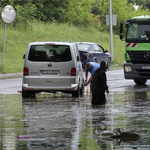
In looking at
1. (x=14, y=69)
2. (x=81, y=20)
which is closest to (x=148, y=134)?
(x=14, y=69)

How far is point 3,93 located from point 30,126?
31.5 ft

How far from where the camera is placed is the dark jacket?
1739cm

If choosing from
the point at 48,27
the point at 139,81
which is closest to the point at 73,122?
the point at 139,81

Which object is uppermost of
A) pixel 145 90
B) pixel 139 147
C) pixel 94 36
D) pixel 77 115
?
pixel 139 147

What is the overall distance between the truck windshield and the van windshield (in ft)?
19.9

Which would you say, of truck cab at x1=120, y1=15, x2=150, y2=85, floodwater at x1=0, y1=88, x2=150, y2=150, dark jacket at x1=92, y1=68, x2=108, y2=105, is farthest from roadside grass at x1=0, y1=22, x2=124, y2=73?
dark jacket at x1=92, y1=68, x2=108, y2=105

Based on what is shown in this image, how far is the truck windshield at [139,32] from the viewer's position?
24.8 m

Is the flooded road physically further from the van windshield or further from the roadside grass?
the roadside grass

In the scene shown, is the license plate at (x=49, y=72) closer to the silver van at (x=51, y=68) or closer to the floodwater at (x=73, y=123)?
the silver van at (x=51, y=68)

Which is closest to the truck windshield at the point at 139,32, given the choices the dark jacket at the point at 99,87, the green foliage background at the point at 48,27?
the dark jacket at the point at 99,87

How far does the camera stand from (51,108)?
53.6 feet

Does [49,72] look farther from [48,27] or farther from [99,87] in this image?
[48,27]

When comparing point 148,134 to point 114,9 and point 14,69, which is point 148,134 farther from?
point 114,9

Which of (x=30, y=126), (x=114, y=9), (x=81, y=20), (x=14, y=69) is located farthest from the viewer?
(x=114, y=9)
